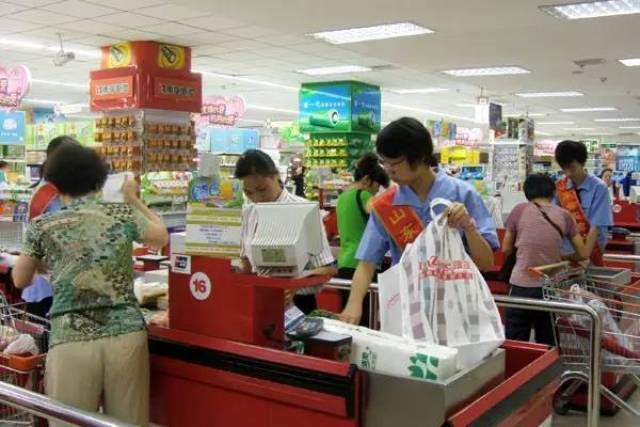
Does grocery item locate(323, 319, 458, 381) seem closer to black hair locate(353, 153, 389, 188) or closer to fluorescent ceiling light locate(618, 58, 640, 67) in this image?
black hair locate(353, 153, 389, 188)

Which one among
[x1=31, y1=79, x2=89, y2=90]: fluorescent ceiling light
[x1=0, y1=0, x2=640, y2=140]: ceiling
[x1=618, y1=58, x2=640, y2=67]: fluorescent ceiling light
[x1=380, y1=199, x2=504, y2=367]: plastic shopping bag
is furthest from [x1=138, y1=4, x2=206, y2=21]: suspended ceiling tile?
[x1=31, y1=79, x2=89, y2=90]: fluorescent ceiling light

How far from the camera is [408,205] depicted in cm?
261

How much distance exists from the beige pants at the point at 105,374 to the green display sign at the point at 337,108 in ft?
37.3

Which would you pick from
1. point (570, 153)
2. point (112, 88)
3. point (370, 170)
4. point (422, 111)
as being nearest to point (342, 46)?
point (112, 88)

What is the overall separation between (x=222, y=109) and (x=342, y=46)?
633cm

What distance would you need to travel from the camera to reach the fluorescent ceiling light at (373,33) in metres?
8.27

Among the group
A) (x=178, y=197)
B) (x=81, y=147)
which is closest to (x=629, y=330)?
(x=81, y=147)

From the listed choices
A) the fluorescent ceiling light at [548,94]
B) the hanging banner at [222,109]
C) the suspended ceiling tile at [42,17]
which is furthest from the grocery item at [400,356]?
the fluorescent ceiling light at [548,94]

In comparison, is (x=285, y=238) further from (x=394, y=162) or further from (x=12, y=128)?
(x=12, y=128)

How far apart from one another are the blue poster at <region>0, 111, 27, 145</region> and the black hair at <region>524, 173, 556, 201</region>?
11.7 meters

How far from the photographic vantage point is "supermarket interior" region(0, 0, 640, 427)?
2.03 m

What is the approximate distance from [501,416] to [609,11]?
6516 millimetres

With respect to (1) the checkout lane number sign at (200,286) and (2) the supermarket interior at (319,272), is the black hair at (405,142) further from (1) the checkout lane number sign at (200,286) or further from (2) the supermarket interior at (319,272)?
(1) the checkout lane number sign at (200,286)

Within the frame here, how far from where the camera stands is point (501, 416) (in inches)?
74.3
